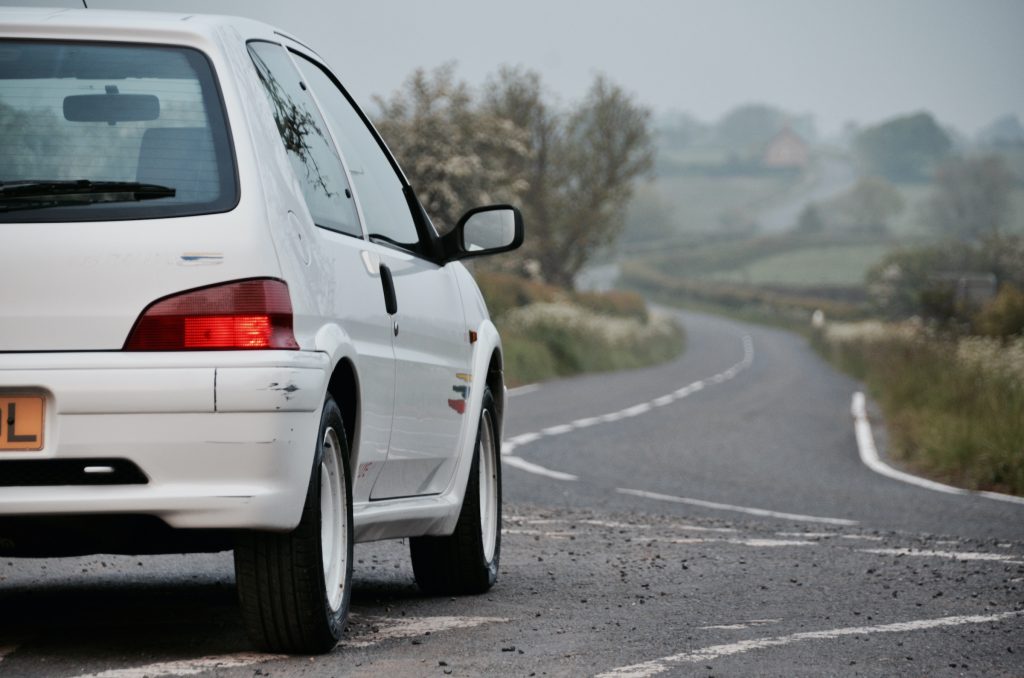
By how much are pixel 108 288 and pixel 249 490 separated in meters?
0.67

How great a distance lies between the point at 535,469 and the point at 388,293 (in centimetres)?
1038

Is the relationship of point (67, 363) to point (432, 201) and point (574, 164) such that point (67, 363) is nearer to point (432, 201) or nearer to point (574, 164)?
point (432, 201)

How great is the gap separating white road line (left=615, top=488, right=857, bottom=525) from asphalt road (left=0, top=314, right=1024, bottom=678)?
0.04 meters

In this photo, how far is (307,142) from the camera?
5.56 meters

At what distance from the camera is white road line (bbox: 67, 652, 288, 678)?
482cm

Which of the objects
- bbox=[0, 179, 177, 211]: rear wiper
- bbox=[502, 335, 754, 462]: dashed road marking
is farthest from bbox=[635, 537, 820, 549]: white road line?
bbox=[502, 335, 754, 462]: dashed road marking

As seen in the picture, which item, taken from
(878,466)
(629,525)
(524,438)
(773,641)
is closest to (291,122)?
(773,641)

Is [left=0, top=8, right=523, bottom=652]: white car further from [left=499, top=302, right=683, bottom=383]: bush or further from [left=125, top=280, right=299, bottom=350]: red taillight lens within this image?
[left=499, top=302, right=683, bottom=383]: bush

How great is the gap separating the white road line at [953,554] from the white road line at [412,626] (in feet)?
11.3

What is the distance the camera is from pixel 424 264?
6.55 meters

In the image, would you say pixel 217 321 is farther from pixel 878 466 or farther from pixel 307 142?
pixel 878 466

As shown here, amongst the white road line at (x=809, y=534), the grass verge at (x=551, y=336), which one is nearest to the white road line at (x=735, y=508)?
the white road line at (x=809, y=534)

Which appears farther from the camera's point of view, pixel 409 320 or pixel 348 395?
pixel 409 320

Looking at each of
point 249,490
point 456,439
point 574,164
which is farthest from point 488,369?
point 574,164
